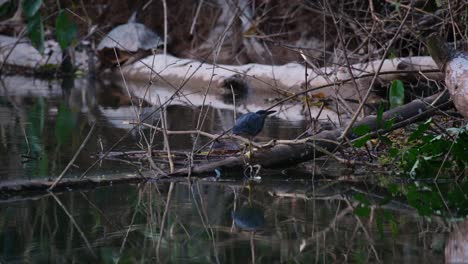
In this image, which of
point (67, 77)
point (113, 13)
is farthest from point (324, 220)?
point (113, 13)

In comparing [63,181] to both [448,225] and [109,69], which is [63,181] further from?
[109,69]

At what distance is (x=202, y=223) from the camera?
3541 mm

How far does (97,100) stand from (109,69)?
4493mm

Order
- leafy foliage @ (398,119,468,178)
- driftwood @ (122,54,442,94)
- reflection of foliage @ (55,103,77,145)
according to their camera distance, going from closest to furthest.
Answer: leafy foliage @ (398,119,468,178), reflection of foliage @ (55,103,77,145), driftwood @ (122,54,442,94)

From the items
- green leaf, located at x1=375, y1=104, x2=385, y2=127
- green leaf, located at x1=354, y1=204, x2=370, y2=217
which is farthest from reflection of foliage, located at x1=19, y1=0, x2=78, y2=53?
green leaf, located at x1=354, y1=204, x2=370, y2=217

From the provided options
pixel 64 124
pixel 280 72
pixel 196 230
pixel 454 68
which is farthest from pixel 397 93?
pixel 280 72

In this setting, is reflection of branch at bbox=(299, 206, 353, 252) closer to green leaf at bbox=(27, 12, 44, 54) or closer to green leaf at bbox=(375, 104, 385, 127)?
green leaf at bbox=(375, 104, 385, 127)

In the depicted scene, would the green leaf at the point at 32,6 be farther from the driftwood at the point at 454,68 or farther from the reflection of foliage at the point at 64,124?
the driftwood at the point at 454,68

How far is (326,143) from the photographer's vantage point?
4.90 meters

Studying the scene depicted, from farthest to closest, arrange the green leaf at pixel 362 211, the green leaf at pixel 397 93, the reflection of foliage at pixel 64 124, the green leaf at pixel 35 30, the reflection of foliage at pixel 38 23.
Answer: the reflection of foliage at pixel 64 124
the green leaf at pixel 35 30
the reflection of foliage at pixel 38 23
the green leaf at pixel 397 93
the green leaf at pixel 362 211

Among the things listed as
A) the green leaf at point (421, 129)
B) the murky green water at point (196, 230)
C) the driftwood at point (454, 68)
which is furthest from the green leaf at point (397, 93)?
the murky green water at point (196, 230)

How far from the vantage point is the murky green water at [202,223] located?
2.98 m

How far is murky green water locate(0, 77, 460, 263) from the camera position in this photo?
9.78 feet

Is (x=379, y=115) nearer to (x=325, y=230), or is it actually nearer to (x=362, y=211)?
(x=362, y=211)
